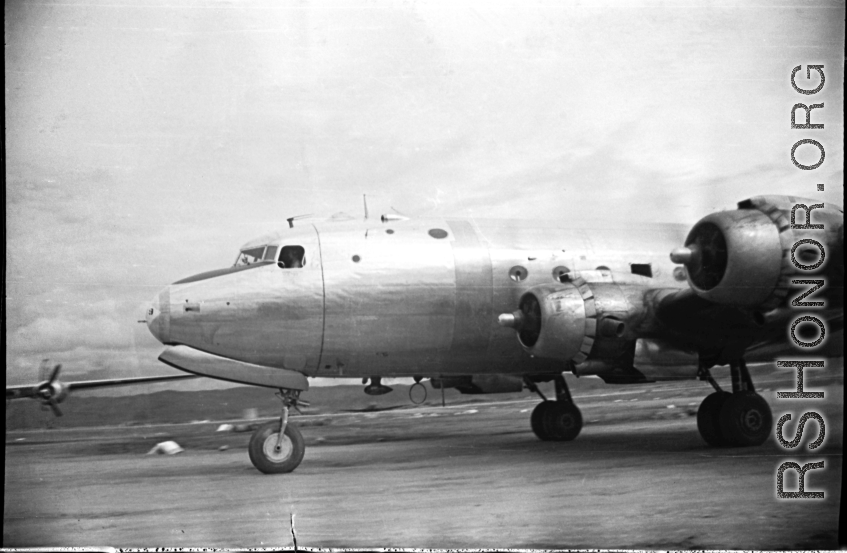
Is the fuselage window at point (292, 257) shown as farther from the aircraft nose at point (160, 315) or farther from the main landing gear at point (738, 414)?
the main landing gear at point (738, 414)

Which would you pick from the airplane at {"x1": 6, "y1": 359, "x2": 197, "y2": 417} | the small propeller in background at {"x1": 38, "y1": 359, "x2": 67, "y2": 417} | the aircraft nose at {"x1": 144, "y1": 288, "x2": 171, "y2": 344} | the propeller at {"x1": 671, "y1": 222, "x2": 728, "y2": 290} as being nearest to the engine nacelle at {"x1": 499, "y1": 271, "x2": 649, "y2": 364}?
the propeller at {"x1": 671, "y1": 222, "x2": 728, "y2": 290}

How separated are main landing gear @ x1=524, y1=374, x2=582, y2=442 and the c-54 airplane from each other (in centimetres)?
33

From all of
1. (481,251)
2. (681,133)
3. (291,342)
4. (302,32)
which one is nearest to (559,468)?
(481,251)

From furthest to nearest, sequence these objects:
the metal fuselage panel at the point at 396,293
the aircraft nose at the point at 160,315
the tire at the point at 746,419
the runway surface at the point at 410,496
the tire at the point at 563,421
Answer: the tire at the point at 563,421, the tire at the point at 746,419, the metal fuselage panel at the point at 396,293, the aircraft nose at the point at 160,315, the runway surface at the point at 410,496

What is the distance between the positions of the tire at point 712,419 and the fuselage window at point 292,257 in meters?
2.96

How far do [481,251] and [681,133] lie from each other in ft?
4.90

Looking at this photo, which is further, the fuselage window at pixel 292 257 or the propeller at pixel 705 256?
the fuselage window at pixel 292 257

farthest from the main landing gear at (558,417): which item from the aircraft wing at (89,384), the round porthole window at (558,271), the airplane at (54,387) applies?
the airplane at (54,387)

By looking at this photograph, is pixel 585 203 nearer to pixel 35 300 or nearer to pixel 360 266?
pixel 360 266

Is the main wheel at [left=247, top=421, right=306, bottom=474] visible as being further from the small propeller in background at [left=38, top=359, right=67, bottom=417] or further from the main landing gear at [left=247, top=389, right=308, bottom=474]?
the small propeller in background at [left=38, top=359, right=67, bottom=417]

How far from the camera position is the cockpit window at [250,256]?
4885mm

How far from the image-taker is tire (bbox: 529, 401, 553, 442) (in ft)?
18.7

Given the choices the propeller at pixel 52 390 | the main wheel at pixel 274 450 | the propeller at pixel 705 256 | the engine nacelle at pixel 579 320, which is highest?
the propeller at pixel 705 256

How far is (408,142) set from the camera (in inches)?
186
